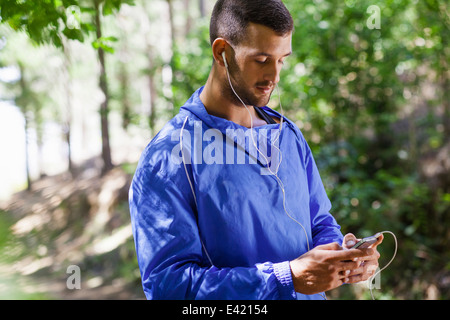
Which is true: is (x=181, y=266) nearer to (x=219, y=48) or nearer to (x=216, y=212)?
(x=216, y=212)

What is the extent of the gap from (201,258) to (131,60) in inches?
682

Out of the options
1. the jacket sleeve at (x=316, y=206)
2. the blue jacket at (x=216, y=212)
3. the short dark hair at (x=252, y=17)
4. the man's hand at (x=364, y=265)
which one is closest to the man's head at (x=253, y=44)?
the short dark hair at (x=252, y=17)

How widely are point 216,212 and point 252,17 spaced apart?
685 mm

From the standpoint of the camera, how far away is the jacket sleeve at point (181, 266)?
124 cm

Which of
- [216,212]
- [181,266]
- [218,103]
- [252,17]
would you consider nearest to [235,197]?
[216,212]

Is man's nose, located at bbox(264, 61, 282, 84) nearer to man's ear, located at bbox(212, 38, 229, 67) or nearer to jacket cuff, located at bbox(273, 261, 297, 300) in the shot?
man's ear, located at bbox(212, 38, 229, 67)

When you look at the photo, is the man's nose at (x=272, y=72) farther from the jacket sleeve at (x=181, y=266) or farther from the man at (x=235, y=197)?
the jacket sleeve at (x=181, y=266)

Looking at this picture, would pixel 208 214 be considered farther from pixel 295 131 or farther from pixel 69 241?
pixel 69 241

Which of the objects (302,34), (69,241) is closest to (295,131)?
(302,34)

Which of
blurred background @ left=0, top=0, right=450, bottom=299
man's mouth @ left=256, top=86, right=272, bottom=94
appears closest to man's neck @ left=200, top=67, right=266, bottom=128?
man's mouth @ left=256, top=86, right=272, bottom=94

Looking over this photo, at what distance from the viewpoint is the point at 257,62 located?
1.46 m

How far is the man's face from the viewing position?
56.5 inches

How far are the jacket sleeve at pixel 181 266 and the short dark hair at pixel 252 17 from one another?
58 cm

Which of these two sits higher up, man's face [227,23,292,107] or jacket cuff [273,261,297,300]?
man's face [227,23,292,107]
